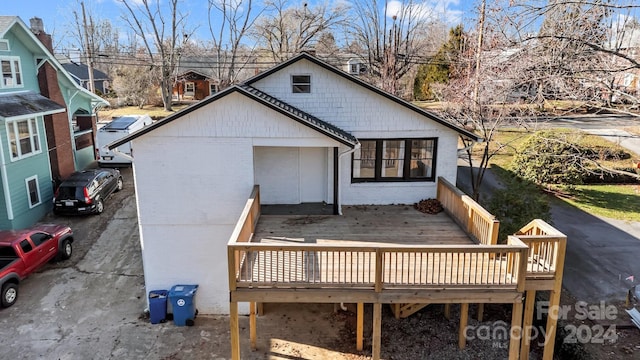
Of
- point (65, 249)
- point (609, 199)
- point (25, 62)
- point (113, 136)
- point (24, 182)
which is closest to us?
point (65, 249)

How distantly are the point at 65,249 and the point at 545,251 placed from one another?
14.6 metres

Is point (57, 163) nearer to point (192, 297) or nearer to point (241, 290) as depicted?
point (192, 297)

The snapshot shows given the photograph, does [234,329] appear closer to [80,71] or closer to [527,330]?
[527,330]

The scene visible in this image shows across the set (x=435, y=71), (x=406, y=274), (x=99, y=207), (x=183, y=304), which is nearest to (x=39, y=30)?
(x=99, y=207)

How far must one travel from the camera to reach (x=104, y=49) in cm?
6212

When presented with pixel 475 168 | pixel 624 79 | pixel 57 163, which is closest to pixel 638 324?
pixel 624 79

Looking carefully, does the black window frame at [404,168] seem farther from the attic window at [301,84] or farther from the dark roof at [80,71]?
the dark roof at [80,71]

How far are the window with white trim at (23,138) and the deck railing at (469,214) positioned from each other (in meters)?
15.8

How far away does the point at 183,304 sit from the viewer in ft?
37.6

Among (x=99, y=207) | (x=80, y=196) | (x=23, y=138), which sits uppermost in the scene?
(x=23, y=138)

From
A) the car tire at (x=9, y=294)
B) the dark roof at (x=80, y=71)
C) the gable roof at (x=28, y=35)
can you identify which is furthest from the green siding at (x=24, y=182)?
the dark roof at (x=80, y=71)

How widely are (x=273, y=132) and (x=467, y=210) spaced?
5082mm

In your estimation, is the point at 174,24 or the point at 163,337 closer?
the point at 163,337

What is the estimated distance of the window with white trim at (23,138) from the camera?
1727 cm
